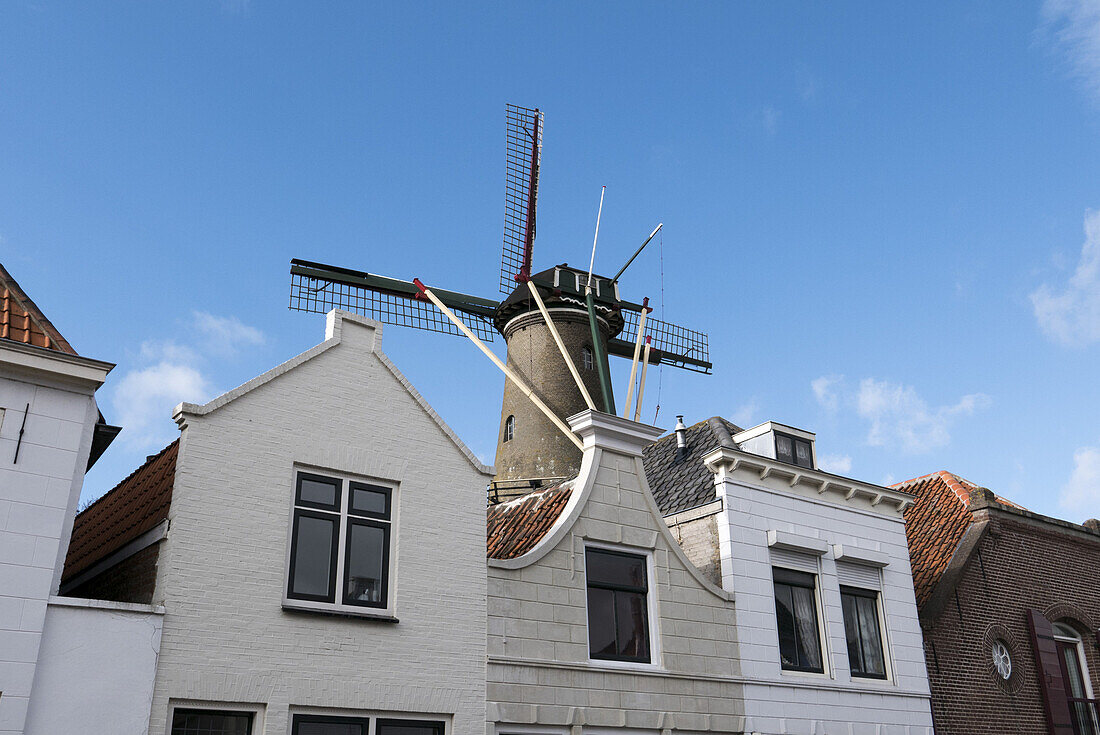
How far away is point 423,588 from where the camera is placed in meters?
12.9

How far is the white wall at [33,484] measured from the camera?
986 centimetres

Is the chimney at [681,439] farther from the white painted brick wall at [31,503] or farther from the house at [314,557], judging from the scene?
the white painted brick wall at [31,503]

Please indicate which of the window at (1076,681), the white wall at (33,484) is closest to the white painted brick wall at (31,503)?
the white wall at (33,484)

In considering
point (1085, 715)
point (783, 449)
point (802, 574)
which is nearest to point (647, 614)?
point (802, 574)

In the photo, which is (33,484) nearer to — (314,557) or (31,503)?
(31,503)

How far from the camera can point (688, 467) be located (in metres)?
19.2

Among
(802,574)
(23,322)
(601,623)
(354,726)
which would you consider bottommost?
(354,726)

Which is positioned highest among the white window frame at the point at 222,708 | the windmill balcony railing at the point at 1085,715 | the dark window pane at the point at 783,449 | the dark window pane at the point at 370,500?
the dark window pane at the point at 783,449

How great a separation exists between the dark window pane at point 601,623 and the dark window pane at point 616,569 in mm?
211

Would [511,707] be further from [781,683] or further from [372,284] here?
[372,284]

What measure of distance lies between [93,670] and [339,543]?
319 centimetres

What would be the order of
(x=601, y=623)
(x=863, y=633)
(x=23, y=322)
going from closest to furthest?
(x=23, y=322) → (x=601, y=623) → (x=863, y=633)

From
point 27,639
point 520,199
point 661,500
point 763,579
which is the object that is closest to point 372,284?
point 520,199

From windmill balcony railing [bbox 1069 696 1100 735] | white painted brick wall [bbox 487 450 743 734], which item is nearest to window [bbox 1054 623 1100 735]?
windmill balcony railing [bbox 1069 696 1100 735]
